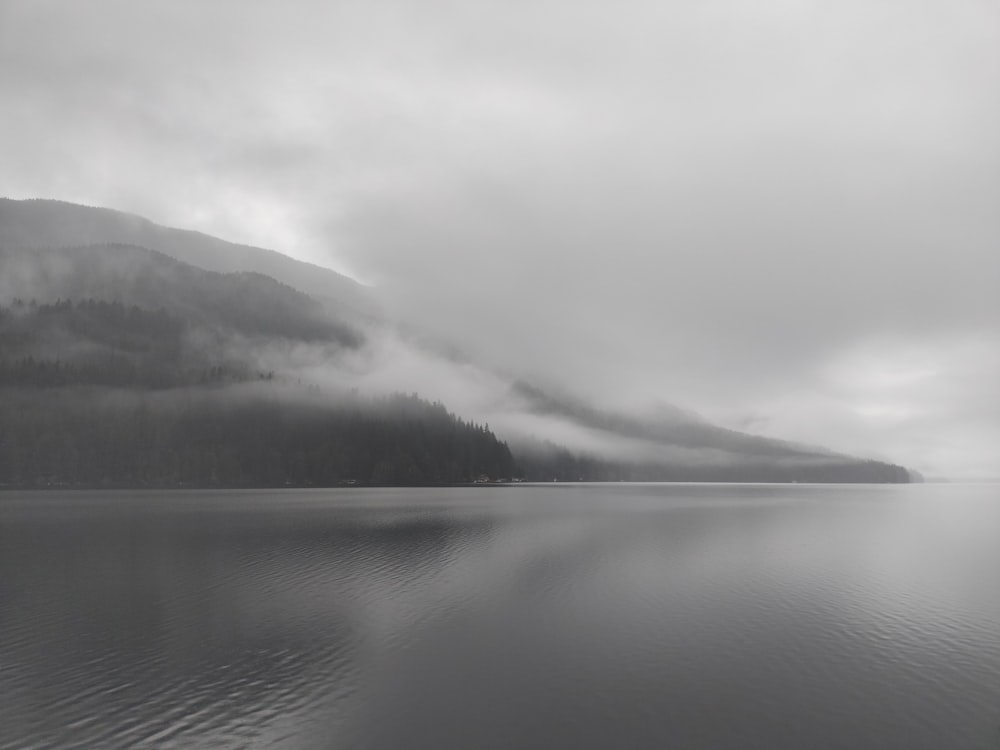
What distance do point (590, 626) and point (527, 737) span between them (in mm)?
19277

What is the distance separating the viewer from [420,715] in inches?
1051

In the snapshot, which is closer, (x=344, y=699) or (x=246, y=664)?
(x=344, y=699)

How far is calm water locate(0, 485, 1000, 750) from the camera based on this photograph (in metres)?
25.4

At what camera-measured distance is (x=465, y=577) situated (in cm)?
6128

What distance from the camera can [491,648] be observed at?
37312 mm

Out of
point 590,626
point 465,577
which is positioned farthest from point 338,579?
point 590,626

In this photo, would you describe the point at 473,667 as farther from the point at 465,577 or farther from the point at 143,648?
the point at 465,577

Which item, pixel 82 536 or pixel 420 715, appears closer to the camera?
pixel 420 715

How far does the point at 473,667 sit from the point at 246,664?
542 inches

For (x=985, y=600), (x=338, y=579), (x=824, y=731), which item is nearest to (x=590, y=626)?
(x=824, y=731)

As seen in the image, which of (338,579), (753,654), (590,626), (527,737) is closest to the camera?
(527,737)

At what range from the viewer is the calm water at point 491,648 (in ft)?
83.5

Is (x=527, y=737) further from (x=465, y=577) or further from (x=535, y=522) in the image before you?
(x=535, y=522)

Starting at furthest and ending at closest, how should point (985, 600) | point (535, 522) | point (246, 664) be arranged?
point (535, 522) → point (985, 600) → point (246, 664)
